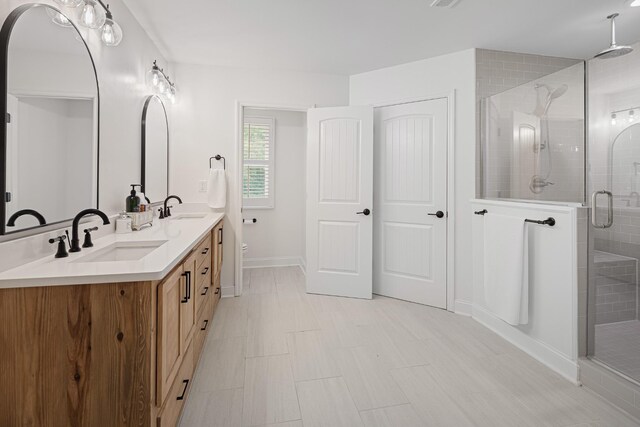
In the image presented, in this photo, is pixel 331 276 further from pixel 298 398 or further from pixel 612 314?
pixel 612 314

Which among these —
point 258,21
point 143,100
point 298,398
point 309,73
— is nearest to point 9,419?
point 298,398

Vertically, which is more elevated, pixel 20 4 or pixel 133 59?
pixel 133 59

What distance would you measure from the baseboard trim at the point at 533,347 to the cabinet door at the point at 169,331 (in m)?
2.24

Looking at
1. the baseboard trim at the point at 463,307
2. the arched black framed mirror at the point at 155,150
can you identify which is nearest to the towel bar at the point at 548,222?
the baseboard trim at the point at 463,307

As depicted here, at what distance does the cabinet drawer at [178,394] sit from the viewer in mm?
1313

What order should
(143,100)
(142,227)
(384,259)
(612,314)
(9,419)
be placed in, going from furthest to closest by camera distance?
(384,259) → (143,100) → (142,227) → (612,314) → (9,419)

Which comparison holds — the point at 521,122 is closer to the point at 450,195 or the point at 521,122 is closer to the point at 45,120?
the point at 450,195

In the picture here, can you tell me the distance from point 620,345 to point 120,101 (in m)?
3.47

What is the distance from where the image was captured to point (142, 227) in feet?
7.23

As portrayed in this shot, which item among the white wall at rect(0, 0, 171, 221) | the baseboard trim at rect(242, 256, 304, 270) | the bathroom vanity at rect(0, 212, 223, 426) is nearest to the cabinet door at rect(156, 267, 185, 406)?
the bathroom vanity at rect(0, 212, 223, 426)

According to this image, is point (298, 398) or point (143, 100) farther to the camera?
point (143, 100)

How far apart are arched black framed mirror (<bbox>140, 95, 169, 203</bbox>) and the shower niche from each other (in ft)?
9.46

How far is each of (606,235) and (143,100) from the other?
3.36 m

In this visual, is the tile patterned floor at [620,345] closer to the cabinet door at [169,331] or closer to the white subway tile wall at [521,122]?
the white subway tile wall at [521,122]
